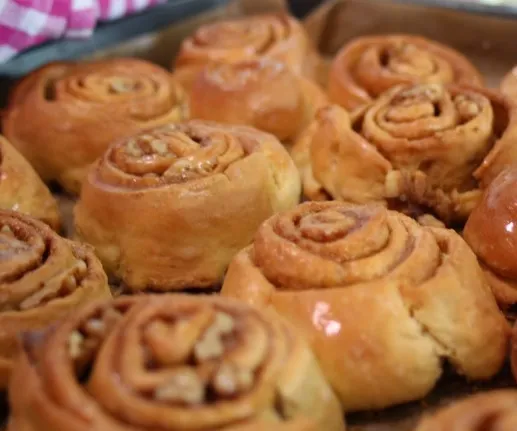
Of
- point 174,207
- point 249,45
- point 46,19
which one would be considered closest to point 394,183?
point 174,207

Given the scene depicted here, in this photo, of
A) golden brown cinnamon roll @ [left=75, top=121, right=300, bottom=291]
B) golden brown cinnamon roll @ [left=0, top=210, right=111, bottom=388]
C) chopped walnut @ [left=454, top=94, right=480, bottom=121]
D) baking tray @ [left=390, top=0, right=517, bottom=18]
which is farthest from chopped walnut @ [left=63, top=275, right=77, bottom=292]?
baking tray @ [left=390, top=0, right=517, bottom=18]

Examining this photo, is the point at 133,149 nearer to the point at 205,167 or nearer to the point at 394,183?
the point at 205,167

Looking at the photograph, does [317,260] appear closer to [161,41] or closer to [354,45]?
[354,45]

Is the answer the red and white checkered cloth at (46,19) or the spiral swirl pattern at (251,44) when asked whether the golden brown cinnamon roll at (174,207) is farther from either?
the spiral swirl pattern at (251,44)

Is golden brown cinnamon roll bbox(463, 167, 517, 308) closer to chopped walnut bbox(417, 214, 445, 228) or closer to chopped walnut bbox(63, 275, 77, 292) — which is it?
chopped walnut bbox(417, 214, 445, 228)

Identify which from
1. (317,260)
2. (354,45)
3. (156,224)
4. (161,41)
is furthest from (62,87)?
(317,260)

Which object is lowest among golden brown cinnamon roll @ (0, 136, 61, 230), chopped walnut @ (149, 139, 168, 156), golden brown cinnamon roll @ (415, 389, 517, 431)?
golden brown cinnamon roll @ (0, 136, 61, 230)

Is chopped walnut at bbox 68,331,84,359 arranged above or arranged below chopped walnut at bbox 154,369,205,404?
below
